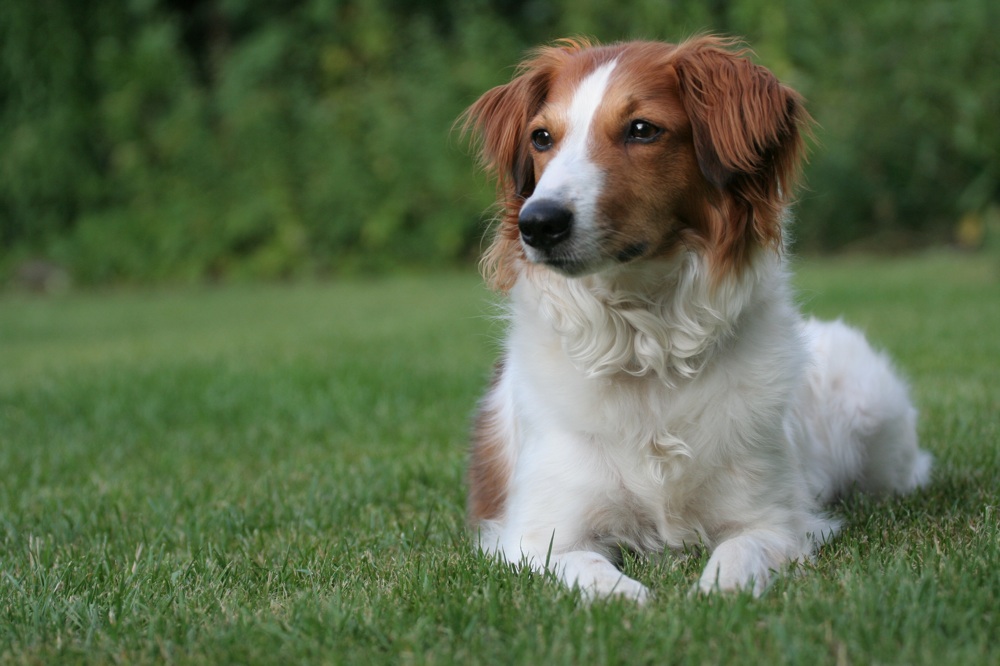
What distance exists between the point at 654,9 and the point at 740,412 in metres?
12.5

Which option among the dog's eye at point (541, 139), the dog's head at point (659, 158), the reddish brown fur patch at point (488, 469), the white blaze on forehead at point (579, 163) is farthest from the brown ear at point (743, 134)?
the reddish brown fur patch at point (488, 469)

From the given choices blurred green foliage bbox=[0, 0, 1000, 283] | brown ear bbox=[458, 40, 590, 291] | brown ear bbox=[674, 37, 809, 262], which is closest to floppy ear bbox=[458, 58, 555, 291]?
brown ear bbox=[458, 40, 590, 291]

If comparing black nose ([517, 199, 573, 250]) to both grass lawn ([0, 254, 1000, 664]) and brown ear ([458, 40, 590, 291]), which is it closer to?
brown ear ([458, 40, 590, 291])

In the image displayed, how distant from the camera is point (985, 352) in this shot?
6523 mm

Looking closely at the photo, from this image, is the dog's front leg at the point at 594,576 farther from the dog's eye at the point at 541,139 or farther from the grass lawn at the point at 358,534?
the dog's eye at the point at 541,139

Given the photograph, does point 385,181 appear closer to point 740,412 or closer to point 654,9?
point 654,9

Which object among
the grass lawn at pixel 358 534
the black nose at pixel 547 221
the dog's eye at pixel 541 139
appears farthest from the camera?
the dog's eye at pixel 541 139

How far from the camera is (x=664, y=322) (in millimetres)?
3045

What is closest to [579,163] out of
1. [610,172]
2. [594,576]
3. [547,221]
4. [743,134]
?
[610,172]

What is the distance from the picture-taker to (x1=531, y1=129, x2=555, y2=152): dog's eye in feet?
10.1

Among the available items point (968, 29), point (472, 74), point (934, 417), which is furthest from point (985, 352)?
point (472, 74)

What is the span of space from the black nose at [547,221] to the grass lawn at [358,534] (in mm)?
869

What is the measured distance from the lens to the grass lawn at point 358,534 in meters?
2.22

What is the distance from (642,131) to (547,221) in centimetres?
42
